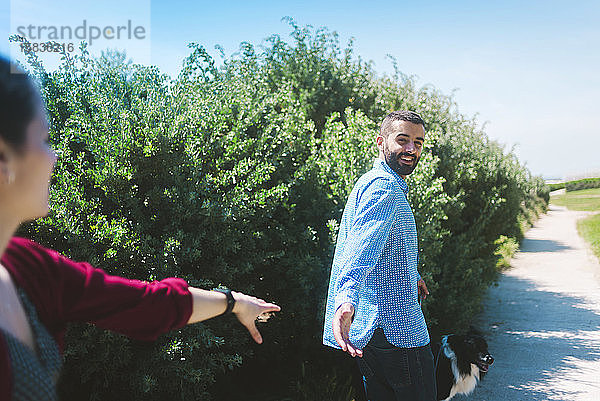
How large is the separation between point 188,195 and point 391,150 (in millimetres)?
1600

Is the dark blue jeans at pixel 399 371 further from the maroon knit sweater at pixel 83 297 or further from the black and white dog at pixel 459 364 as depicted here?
the black and white dog at pixel 459 364

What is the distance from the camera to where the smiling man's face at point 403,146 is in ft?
11.5

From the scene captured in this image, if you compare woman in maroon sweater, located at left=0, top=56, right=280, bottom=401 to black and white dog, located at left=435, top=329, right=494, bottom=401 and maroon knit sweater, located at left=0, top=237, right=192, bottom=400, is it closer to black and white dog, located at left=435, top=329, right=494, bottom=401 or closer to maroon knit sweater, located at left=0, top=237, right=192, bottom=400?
maroon knit sweater, located at left=0, top=237, right=192, bottom=400

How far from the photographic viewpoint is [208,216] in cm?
419

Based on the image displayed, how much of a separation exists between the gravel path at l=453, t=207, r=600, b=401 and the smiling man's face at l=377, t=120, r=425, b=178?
122 inches

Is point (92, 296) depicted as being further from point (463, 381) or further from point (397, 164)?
point (463, 381)

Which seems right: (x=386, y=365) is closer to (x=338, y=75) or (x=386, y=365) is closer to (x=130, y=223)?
(x=130, y=223)

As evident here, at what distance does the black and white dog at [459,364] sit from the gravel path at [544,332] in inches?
22.5

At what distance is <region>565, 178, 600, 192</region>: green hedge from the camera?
7525 centimetres

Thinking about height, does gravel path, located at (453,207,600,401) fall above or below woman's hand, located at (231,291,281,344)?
below

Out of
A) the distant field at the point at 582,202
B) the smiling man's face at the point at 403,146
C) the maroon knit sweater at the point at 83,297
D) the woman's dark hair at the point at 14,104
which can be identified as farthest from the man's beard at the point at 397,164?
the distant field at the point at 582,202

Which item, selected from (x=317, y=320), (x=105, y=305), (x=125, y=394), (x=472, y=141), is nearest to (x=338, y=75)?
(x=472, y=141)

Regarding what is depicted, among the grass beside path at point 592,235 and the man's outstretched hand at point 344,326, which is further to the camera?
the grass beside path at point 592,235

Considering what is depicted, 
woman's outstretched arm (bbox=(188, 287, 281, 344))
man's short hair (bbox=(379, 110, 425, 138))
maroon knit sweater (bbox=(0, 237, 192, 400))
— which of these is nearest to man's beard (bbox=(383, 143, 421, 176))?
man's short hair (bbox=(379, 110, 425, 138))
